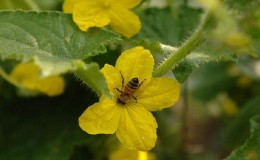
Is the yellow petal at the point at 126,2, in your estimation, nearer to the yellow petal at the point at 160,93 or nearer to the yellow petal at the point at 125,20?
the yellow petal at the point at 125,20

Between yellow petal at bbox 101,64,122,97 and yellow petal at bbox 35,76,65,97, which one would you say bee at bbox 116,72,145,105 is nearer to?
yellow petal at bbox 101,64,122,97

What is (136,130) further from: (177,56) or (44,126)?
(44,126)

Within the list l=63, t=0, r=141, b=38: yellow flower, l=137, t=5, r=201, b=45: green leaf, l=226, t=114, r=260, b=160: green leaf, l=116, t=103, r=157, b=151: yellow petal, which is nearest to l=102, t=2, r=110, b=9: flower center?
l=63, t=0, r=141, b=38: yellow flower

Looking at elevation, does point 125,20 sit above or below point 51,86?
above

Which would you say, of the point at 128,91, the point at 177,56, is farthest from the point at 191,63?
the point at 128,91

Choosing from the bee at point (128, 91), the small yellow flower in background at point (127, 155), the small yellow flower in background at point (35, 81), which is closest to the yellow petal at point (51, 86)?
the small yellow flower in background at point (35, 81)

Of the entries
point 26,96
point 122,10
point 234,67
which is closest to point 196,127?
point 234,67

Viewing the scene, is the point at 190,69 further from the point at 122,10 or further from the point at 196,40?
the point at 122,10
